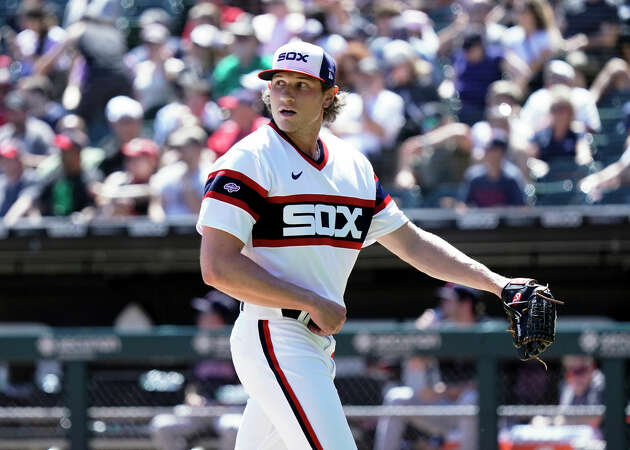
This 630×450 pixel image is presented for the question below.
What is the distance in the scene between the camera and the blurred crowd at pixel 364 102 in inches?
307

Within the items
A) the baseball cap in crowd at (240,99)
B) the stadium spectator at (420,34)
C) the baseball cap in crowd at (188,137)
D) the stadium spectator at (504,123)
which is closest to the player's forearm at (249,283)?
the stadium spectator at (504,123)

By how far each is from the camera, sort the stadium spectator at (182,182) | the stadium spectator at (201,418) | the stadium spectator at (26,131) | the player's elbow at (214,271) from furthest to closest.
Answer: the stadium spectator at (26,131), the stadium spectator at (182,182), the stadium spectator at (201,418), the player's elbow at (214,271)

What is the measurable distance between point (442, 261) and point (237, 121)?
465 centimetres

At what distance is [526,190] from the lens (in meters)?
7.71

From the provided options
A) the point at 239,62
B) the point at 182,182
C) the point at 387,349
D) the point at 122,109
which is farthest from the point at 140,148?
the point at 387,349

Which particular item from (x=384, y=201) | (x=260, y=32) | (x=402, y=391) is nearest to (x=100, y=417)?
(x=402, y=391)

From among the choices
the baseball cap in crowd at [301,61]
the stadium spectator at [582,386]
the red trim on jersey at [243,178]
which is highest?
the baseball cap in crowd at [301,61]

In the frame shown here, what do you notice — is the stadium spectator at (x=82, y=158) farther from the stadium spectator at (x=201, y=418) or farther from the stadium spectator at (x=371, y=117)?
the stadium spectator at (x=201, y=418)

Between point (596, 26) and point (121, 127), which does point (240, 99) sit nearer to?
point (121, 127)

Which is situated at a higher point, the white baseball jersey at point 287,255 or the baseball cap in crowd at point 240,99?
the baseball cap in crowd at point 240,99

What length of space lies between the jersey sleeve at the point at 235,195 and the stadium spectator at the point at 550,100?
4.91m

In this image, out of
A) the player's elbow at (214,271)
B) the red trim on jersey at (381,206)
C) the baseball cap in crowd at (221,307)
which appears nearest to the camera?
the player's elbow at (214,271)

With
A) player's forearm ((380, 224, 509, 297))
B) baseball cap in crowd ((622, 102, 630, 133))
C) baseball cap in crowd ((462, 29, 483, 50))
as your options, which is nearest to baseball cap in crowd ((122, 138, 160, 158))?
baseball cap in crowd ((462, 29, 483, 50))

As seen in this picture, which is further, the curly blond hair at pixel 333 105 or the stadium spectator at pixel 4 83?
the stadium spectator at pixel 4 83
